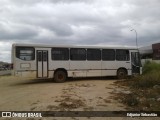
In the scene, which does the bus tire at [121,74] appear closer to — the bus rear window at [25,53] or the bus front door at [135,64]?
the bus front door at [135,64]

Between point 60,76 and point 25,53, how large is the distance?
127 inches

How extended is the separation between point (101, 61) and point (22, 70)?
6.83m

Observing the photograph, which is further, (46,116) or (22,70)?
(22,70)

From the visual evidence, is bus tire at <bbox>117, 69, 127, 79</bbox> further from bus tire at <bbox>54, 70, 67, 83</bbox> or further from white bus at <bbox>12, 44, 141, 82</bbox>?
bus tire at <bbox>54, 70, 67, 83</bbox>

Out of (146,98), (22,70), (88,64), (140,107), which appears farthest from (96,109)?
(88,64)

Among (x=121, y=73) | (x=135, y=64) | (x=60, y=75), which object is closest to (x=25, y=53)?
(x=60, y=75)

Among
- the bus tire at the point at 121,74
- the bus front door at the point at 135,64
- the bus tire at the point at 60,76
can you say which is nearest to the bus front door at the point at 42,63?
the bus tire at the point at 60,76

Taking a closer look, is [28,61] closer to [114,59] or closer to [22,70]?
[22,70]

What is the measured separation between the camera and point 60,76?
21.8m

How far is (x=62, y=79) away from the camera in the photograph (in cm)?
2172

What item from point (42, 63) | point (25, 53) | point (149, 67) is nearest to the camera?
point (25, 53)

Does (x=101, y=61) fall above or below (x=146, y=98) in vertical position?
above

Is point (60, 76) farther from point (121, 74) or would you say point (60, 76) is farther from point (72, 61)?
point (121, 74)

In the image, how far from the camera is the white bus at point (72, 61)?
20406mm
